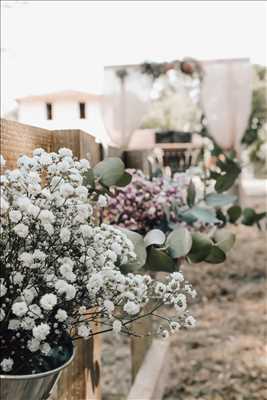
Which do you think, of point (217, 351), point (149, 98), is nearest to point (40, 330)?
point (217, 351)

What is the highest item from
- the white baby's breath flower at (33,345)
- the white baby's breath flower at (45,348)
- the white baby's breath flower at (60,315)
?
the white baby's breath flower at (60,315)

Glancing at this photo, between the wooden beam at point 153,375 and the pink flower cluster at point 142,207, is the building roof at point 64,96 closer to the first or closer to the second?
the pink flower cluster at point 142,207

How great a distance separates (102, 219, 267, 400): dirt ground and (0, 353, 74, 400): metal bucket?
1783 millimetres

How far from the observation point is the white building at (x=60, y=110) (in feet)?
4.70

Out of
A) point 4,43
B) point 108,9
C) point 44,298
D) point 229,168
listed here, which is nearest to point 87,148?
point 229,168

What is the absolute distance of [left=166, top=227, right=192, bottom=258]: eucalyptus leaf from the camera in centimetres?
99

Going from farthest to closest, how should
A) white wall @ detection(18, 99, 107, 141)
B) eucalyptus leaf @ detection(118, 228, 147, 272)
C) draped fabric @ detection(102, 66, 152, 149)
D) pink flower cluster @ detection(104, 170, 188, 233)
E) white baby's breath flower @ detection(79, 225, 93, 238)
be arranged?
draped fabric @ detection(102, 66, 152, 149) < pink flower cluster @ detection(104, 170, 188, 233) < white wall @ detection(18, 99, 107, 141) < eucalyptus leaf @ detection(118, 228, 147, 272) < white baby's breath flower @ detection(79, 225, 93, 238)

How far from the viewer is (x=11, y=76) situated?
8.31ft

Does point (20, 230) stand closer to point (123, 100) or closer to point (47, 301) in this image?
point (47, 301)

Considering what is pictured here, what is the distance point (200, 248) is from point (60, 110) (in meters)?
0.59

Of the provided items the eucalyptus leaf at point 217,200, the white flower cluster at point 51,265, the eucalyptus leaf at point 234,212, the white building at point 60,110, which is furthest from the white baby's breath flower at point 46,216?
the eucalyptus leaf at point 234,212

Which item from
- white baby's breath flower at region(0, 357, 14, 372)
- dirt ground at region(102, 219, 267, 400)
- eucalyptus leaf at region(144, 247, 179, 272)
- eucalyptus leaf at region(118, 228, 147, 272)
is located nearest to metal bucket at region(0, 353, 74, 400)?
white baby's breath flower at region(0, 357, 14, 372)

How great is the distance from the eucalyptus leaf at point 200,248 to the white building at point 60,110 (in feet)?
1.61

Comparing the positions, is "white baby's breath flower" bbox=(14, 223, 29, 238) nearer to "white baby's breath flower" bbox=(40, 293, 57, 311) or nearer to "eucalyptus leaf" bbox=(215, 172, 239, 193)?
"white baby's breath flower" bbox=(40, 293, 57, 311)
